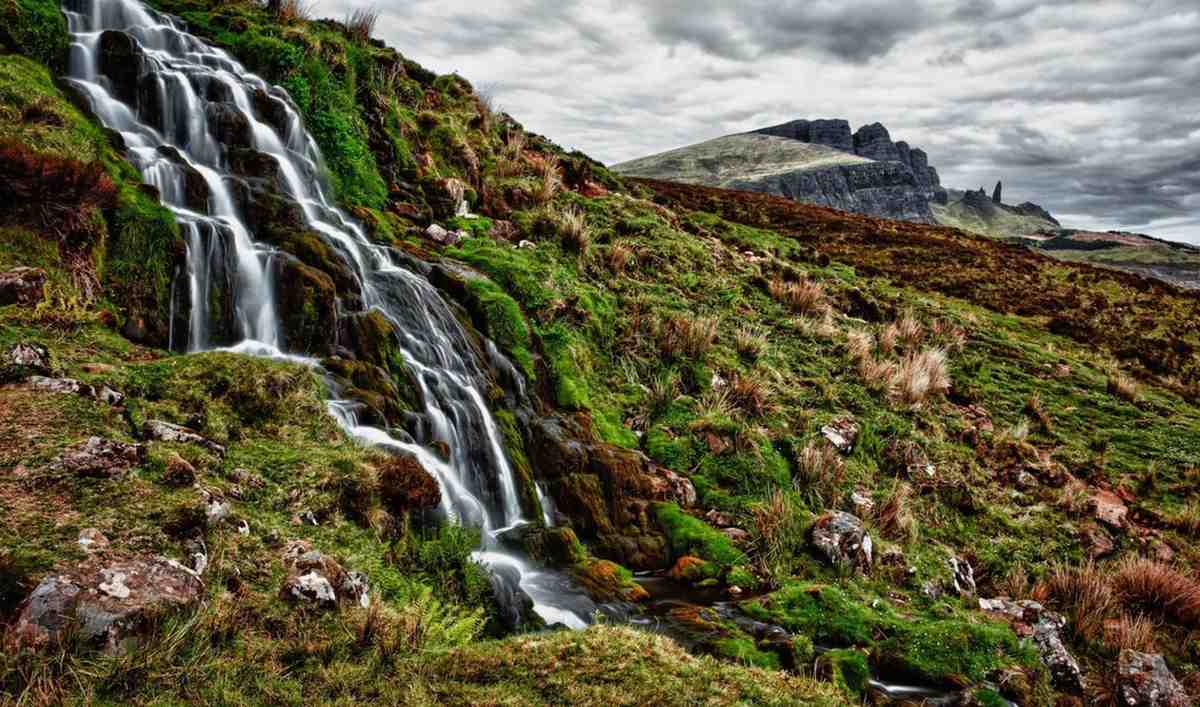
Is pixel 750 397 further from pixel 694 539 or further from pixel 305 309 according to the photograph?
pixel 305 309

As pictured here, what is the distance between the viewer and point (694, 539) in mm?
8875

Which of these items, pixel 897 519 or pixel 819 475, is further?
pixel 819 475

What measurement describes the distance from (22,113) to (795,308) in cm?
1640

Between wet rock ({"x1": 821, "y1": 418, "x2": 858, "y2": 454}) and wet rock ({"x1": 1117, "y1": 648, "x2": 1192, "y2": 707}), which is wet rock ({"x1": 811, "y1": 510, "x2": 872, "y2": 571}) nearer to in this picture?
wet rock ({"x1": 821, "y1": 418, "x2": 858, "y2": 454})

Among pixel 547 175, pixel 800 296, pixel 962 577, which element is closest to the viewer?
pixel 962 577

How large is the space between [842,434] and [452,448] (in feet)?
24.2

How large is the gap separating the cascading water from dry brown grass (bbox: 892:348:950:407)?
375 inches

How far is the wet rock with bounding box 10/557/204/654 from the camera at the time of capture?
11.5 feet

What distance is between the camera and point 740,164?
19500cm

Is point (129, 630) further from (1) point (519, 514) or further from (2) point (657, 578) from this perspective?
(2) point (657, 578)

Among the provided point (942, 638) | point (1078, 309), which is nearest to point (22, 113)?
point (942, 638)

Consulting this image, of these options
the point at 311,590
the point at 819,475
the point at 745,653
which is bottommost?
the point at 745,653

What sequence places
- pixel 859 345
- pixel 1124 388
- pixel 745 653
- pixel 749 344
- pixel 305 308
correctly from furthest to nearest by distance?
1. pixel 1124 388
2. pixel 859 345
3. pixel 749 344
4. pixel 305 308
5. pixel 745 653

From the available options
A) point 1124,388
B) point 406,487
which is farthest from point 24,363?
point 1124,388
